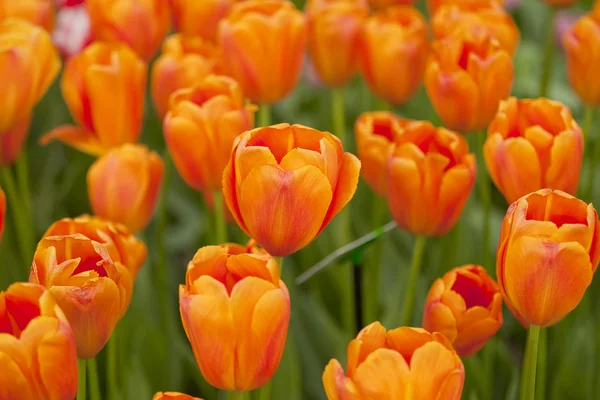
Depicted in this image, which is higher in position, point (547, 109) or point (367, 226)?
point (547, 109)

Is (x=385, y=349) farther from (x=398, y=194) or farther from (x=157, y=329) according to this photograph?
(x=157, y=329)

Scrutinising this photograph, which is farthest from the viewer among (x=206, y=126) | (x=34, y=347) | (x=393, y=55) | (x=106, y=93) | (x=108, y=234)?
(x=393, y=55)

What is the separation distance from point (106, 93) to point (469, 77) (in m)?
0.36

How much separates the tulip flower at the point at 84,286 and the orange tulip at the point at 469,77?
388 mm

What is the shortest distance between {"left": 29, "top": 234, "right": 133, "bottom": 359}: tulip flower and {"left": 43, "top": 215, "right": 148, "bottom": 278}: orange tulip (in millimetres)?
35

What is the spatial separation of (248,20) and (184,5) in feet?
0.77

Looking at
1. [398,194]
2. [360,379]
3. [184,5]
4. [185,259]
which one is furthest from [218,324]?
[185,259]

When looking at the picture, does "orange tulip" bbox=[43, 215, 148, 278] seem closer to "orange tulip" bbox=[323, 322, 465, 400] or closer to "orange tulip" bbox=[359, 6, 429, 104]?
"orange tulip" bbox=[323, 322, 465, 400]

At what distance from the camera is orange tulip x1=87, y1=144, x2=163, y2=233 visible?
2.80 ft

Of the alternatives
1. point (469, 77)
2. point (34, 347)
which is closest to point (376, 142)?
point (469, 77)

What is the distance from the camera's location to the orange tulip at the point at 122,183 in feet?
2.80

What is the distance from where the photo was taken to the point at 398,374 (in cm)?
50

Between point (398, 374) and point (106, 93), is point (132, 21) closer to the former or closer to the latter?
point (106, 93)

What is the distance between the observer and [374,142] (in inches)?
34.1
